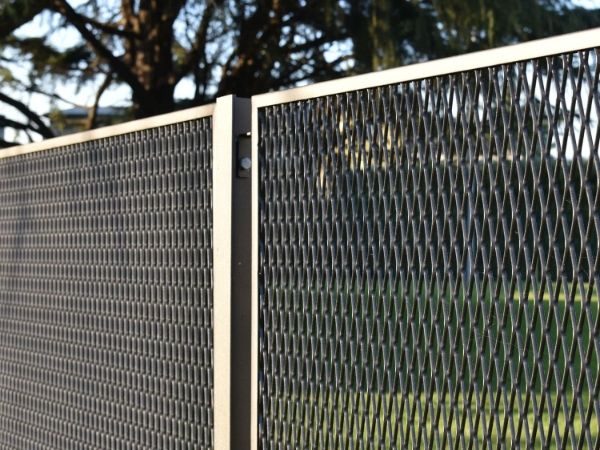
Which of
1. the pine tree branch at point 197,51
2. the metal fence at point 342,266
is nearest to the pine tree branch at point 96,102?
the pine tree branch at point 197,51

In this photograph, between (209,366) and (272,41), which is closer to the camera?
(209,366)

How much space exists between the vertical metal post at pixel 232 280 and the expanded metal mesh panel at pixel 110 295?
94 mm

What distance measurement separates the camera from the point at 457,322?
2.46 m

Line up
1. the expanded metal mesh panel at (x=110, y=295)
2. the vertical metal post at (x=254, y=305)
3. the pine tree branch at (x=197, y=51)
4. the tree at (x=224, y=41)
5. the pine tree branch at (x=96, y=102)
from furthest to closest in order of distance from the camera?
the pine tree branch at (x=96, y=102) < the pine tree branch at (x=197, y=51) < the tree at (x=224, y=41) < the expanded metal mesh panel at (x=110, y=295) < the vertical metal post at (x=254, y=305)

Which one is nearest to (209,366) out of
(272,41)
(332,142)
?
(332,142)

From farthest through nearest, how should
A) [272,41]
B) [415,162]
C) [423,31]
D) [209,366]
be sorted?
[272,41]
[423,31]
[209,366]
[415,162]

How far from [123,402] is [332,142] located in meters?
1.56

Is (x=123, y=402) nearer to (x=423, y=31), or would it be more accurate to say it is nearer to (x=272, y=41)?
(x=423, y=31)

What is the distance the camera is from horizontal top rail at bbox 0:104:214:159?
11.6 ft

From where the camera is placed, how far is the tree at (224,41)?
1091 centimetres

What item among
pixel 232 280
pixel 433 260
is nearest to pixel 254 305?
pixel 232 280

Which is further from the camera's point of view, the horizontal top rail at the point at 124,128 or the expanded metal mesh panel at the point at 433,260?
the horizontal top rail at the point at 124,128

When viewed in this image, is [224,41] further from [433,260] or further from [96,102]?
[433,260]

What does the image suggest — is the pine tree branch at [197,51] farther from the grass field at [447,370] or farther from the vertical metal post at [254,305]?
the grass field at [447,370]
